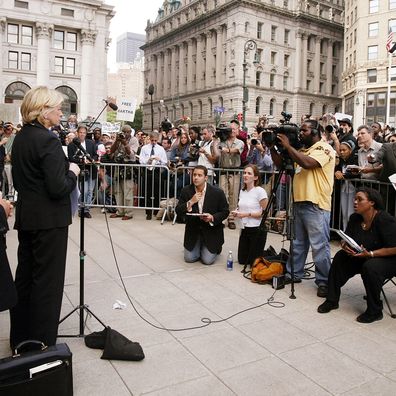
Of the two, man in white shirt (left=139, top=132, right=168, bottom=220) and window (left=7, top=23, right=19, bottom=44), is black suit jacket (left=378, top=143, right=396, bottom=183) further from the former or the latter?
window (left=7, top=23, right=19, bottom=44)

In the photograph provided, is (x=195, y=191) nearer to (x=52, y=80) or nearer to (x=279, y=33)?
(x=52, y=80)

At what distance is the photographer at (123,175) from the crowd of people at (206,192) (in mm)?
25

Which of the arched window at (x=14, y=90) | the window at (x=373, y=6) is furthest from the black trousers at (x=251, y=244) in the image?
the window at (x=373, y=6)

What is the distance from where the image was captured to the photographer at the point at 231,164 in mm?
9645

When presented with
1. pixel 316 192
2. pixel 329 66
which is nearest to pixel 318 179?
pixel 316 192

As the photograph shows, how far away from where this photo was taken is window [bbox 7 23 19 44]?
49.1 m

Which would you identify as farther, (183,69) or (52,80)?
(183,69)

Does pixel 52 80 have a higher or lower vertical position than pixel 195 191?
higher

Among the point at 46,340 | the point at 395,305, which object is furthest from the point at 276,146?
the point at 46,340

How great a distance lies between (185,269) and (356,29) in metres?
68.3

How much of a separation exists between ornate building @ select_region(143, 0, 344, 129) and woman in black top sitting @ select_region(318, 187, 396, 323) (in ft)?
206

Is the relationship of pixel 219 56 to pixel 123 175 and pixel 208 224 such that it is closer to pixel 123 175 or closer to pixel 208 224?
pixel 123 175

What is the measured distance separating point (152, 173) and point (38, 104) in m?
7.21

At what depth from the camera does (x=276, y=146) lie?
555cm
